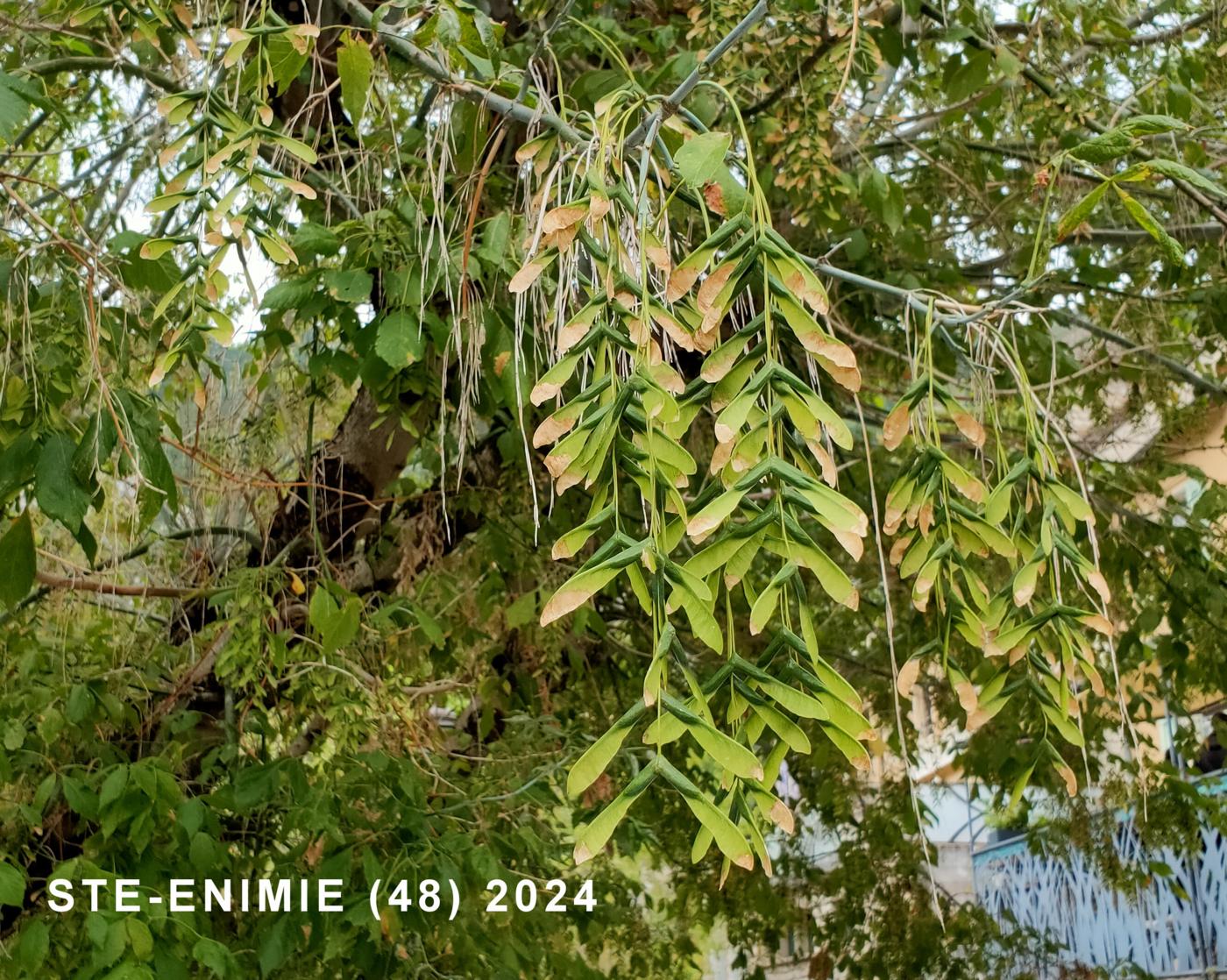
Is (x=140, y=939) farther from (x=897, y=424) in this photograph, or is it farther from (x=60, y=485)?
(x=897, y=424)

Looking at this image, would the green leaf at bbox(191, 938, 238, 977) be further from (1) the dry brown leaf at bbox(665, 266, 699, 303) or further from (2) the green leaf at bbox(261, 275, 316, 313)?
(1) the dry brown leaf at bbox(665, 266, 699, 303)

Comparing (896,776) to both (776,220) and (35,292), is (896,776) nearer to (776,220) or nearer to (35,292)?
(776,220)

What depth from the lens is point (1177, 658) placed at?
2857 mm

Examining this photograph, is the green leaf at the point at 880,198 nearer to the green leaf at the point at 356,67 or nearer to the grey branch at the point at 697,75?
the green leaf at the point at 356,67

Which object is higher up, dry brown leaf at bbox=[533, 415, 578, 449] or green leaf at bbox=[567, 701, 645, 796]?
dry brown leaf at bbox=[533, 415, 578, 449]

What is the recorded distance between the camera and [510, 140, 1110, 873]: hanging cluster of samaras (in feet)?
2.31

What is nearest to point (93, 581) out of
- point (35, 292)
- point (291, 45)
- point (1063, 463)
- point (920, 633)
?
point (35, 292)

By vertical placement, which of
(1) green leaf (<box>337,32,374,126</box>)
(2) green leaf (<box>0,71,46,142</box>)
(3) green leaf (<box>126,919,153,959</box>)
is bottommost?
(3) green leaf (<box>126,919,153,959</box>)

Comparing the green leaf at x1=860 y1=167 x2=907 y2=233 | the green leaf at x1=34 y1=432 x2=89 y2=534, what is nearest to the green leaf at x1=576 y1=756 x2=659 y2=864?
the green leaf at x1=34 y1=432 x2=89 y2=534

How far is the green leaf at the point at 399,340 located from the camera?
164cm

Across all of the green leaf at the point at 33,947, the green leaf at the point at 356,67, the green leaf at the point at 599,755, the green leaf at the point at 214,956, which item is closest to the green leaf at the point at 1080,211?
the green leaf at the point at 599,755

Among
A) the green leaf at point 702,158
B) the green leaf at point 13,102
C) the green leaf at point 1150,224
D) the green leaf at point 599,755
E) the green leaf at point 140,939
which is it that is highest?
the green leaf at point 13,102

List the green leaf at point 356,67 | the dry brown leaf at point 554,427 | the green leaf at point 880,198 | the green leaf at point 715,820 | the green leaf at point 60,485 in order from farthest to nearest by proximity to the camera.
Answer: the green leaf at point 880,198
the green leaf at point 60,485
the green leaf at point 356,67
the dry brown leaf at point 554,427
the green leaf at point 715,820

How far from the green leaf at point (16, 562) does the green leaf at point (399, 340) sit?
0.47 meters
